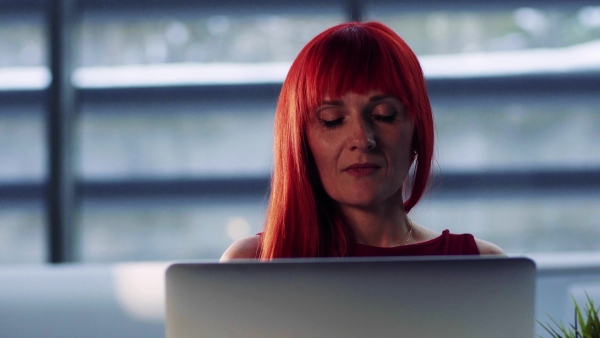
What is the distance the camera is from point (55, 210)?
3760 millimetres

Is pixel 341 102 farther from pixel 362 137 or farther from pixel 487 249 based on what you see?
pixel 487 249

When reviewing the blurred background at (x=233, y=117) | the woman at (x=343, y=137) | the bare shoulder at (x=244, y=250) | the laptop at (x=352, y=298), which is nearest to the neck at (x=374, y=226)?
the woman at (x=343, y=137)

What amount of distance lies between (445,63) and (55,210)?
7.34 ft

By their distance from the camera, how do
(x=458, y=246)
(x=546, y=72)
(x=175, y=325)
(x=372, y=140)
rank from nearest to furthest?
(x=175, y=325) < (x=372, y=140) < (x=458, y=246) < (x=546, y=72)

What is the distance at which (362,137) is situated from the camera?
4.44ft

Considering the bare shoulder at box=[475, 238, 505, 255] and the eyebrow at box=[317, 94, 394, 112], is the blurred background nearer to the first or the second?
the bare shoulder at box=[475, 238, 505, 255]

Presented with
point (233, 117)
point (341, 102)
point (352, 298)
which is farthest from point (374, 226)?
point (233, 117)

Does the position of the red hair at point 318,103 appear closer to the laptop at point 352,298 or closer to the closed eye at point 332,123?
the closed eye at point 332,123

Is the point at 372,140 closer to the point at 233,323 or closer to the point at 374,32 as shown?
the point at 374,32

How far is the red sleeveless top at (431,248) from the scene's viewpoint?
1.42 metres

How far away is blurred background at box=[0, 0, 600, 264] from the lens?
3.75 meters

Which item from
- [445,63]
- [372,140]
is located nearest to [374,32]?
[372,140]

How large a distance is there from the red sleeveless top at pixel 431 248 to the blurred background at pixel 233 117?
220 centimetres

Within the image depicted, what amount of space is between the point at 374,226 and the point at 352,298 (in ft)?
2.34
